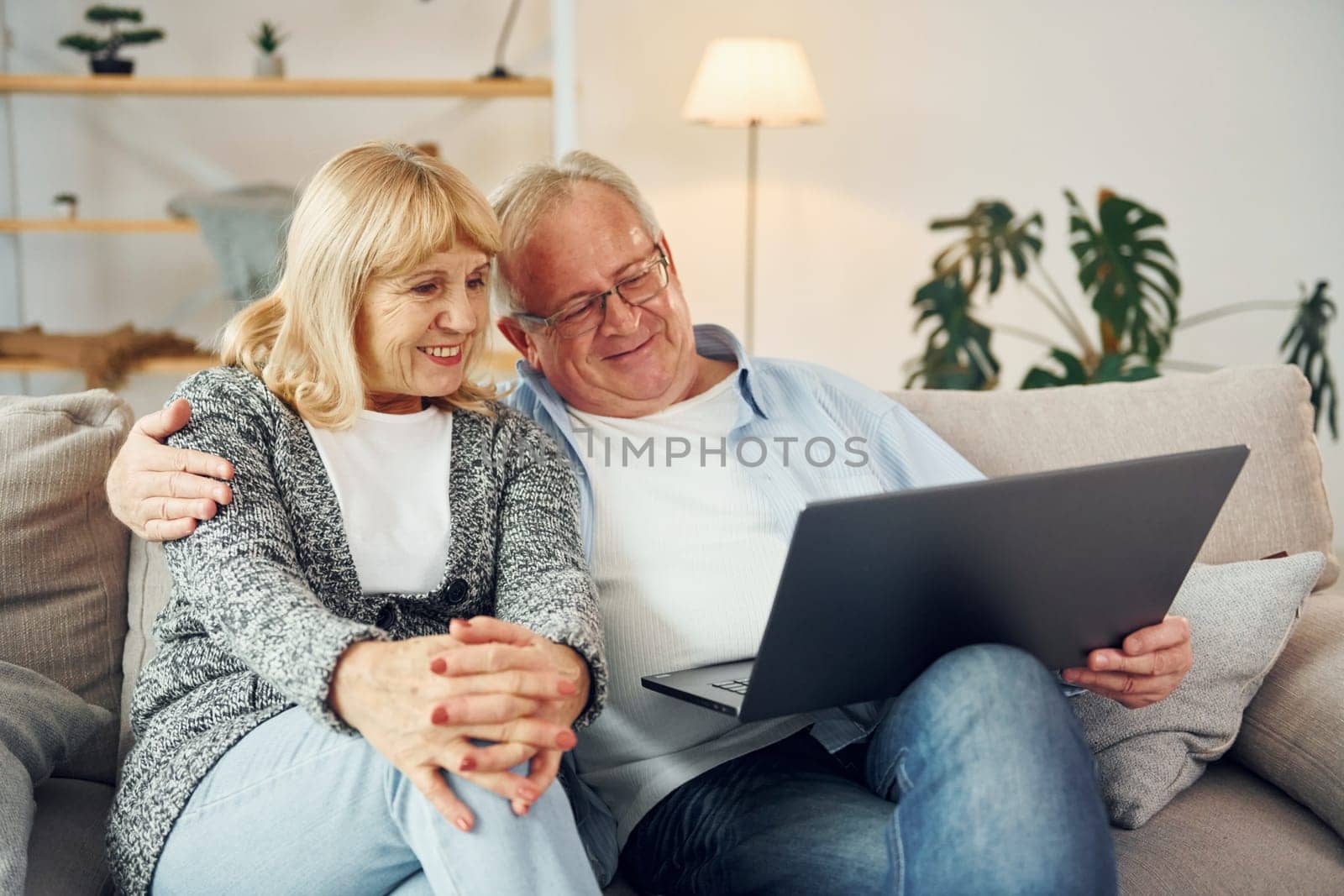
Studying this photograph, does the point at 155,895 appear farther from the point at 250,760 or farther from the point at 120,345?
the point at 120,345

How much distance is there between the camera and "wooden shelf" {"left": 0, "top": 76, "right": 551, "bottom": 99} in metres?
3.32

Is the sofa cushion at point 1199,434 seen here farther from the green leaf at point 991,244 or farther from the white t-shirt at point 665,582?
the green leaf at point 991,244

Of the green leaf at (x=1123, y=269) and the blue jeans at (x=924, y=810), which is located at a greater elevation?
the green leaf at (x=1123, y=269)

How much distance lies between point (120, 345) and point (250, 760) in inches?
102

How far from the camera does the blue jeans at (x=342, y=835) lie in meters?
0.99

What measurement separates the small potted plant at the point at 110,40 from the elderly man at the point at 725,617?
91.3 inches

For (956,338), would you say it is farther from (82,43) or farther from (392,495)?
(82,43)

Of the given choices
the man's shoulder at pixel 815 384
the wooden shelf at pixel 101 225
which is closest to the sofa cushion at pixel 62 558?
the man's shoulder at pixel 815 384

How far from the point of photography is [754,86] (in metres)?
3.16

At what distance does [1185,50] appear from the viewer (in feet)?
11.5

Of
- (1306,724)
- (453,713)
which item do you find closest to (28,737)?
(453,713)

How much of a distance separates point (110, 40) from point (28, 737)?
2794mm

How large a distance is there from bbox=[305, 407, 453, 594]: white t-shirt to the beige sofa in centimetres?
32

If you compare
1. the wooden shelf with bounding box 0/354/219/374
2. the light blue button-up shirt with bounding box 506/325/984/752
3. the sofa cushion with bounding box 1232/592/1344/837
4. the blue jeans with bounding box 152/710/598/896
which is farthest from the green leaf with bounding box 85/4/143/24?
the sofa cushion with bounding box 1232/592/1344/837
